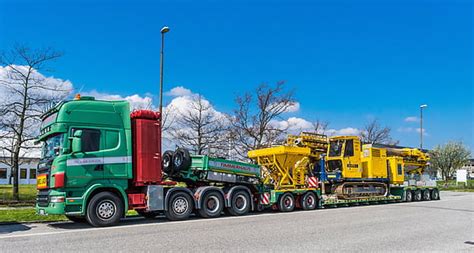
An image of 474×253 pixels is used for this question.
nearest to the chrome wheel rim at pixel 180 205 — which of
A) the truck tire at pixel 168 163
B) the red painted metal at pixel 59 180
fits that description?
the truck tire at pixel 168 163

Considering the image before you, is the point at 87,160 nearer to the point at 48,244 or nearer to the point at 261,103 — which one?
the point at 48,244

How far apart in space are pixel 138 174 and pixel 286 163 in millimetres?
7443

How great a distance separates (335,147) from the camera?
859 inches

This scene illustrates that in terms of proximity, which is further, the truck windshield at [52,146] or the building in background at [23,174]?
the building in background at [23,174]

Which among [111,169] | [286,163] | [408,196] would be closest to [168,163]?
[111,169]

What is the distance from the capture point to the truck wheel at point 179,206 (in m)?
13.7

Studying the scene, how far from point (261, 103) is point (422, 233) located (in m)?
18.9

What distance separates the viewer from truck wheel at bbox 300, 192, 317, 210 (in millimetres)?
18391

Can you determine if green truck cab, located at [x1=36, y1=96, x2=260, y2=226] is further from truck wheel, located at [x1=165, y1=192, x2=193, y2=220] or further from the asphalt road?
the asphalt road

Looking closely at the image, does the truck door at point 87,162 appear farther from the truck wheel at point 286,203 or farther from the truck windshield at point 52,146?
the truck wheel at point 286,203

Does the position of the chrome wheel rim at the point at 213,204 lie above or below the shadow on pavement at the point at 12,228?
above

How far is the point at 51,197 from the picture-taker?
11.8 meters

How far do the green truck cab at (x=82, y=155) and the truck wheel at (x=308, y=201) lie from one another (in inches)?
330

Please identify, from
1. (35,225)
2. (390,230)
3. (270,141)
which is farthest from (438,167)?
(35,225)
